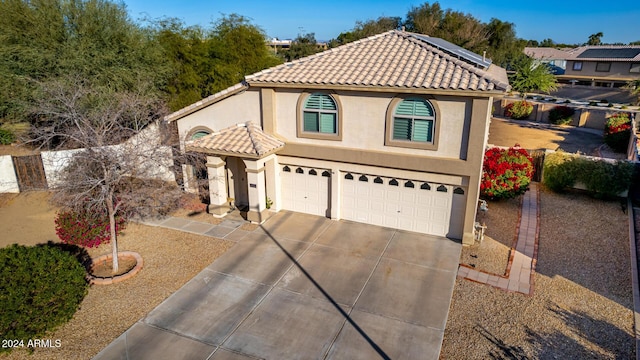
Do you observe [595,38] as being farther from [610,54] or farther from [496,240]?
[496,240]

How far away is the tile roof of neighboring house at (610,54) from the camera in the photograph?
57.0 m

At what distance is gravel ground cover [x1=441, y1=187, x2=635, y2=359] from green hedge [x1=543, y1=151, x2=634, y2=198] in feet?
12.7

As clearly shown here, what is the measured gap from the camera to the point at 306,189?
16.4 meters

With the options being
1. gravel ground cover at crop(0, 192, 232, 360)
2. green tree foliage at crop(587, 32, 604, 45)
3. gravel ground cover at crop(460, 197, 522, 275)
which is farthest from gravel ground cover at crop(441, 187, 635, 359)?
green tree foliage at crop(587, 32, 604, 45)

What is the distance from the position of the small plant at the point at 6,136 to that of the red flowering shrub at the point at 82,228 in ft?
52.4

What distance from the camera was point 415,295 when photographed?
11.3 metres

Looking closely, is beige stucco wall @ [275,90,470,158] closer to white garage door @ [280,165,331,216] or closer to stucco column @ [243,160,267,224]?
white garage door @ [280,165,331,216]

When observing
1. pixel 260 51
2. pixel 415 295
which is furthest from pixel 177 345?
pixel 260 51

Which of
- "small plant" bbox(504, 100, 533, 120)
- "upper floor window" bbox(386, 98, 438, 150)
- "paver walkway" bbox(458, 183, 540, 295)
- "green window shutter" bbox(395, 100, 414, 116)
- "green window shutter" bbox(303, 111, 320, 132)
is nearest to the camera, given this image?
"paver walkway" bbox(458, 183, 540, 295)

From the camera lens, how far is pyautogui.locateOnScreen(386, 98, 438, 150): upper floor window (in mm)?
13469

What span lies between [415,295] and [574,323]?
396 centimetres

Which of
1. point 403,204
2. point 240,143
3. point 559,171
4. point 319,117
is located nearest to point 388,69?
point 319,117

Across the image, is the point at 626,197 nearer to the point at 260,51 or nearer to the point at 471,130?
the point at 471,130

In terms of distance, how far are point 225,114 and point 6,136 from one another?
17652mm
